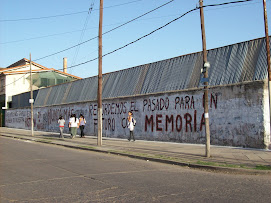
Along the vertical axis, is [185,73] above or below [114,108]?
above

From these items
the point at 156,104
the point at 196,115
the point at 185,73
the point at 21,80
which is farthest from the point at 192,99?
the point at 21,80

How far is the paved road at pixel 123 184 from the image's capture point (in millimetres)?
6250

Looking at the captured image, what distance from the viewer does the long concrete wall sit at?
45.0 feet

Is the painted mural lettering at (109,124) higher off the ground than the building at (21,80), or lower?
lower

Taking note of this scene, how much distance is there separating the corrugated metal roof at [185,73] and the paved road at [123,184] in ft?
21.5

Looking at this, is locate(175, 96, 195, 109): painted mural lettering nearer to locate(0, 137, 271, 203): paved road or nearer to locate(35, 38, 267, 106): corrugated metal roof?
locate(35, 38, 267, 106): corrugated metal roof

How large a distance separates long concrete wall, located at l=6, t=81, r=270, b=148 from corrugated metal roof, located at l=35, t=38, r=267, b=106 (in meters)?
0.50

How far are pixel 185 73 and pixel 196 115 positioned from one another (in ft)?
8.80

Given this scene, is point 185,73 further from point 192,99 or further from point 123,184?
point 123,184

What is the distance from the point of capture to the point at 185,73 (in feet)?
58.2

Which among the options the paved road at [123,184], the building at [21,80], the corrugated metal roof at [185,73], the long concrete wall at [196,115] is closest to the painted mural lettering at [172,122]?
the long concrete wall at [196,115]

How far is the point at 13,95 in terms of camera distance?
47500 millimetres

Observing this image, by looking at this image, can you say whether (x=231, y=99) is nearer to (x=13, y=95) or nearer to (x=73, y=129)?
(x=73, y=129)

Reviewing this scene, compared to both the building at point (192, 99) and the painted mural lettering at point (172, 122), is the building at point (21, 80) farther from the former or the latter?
the painted mural lettering at point (172, 122)
